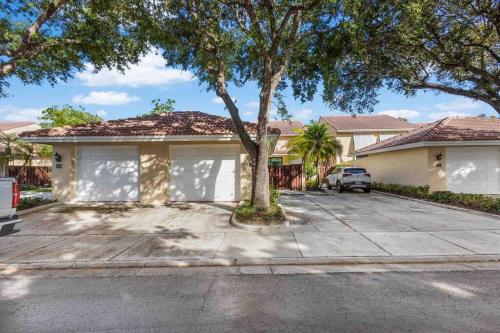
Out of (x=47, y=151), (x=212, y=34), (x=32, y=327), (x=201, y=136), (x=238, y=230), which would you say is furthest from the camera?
(x=47, y=151)

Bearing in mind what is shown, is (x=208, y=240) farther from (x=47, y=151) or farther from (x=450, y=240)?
(x=47, y=151)

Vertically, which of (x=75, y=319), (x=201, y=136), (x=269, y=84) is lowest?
(x=75, y=319)

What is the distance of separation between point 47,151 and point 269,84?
22.8 meters

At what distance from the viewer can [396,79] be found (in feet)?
41.1

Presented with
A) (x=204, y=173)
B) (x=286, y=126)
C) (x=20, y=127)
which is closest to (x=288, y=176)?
(x=204, y=173)

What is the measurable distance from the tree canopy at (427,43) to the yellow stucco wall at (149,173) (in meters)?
6.35

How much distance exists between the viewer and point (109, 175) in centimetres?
1209

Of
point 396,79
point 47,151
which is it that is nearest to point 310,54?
point 396,79

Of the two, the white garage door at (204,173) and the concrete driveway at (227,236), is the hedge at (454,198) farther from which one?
the white garage door at (204,173)

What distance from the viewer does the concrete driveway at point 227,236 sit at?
541cm

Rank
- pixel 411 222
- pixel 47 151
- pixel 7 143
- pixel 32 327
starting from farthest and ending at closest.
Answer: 1. pixel 47 151
2. pixel 7 143
3. pixel 411 222
4. pixel 32 327

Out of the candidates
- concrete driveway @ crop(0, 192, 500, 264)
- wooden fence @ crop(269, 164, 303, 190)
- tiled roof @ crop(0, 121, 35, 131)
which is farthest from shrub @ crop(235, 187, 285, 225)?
tiled roof @ crop(0, 121, 35, 131)

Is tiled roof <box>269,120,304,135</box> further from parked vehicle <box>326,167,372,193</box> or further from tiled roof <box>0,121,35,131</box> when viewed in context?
tiled roof <box>0,121,35,131</box>

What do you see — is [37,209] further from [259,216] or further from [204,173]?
[259,216]
